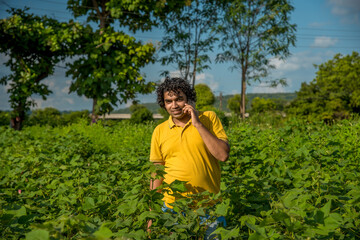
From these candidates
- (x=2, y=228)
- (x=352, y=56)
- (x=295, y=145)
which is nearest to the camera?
(x=2, y=228)

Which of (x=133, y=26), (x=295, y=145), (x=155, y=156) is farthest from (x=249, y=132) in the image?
(x=133, y=26)

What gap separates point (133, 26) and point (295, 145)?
12.3m

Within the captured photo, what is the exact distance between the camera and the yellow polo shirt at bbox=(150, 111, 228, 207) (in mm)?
2033

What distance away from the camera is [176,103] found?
218cm

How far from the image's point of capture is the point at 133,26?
15102mm

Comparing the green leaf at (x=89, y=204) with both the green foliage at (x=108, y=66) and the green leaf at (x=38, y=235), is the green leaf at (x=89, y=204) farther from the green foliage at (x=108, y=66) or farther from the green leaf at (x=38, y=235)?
the green foliage at (x=108, y=66)

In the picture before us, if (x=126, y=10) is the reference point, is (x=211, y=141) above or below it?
below

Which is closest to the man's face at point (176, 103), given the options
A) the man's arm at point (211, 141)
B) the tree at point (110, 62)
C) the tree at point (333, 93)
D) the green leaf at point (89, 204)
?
the man's arm at point (211, 141)

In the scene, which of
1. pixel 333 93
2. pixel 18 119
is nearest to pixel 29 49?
pixel 18 119

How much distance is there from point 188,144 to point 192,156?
0.09m

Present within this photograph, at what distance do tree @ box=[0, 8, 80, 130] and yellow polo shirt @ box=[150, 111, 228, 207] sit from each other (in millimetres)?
12499

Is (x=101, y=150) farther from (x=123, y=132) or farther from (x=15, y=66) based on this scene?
(x=15, y=66)

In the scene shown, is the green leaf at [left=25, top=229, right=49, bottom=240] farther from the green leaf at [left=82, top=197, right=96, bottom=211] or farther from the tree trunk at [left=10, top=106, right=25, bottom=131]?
the tree trunk at [left=10, top=106, right=25, bottom=131]

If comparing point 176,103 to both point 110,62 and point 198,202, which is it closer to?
point 198,202
